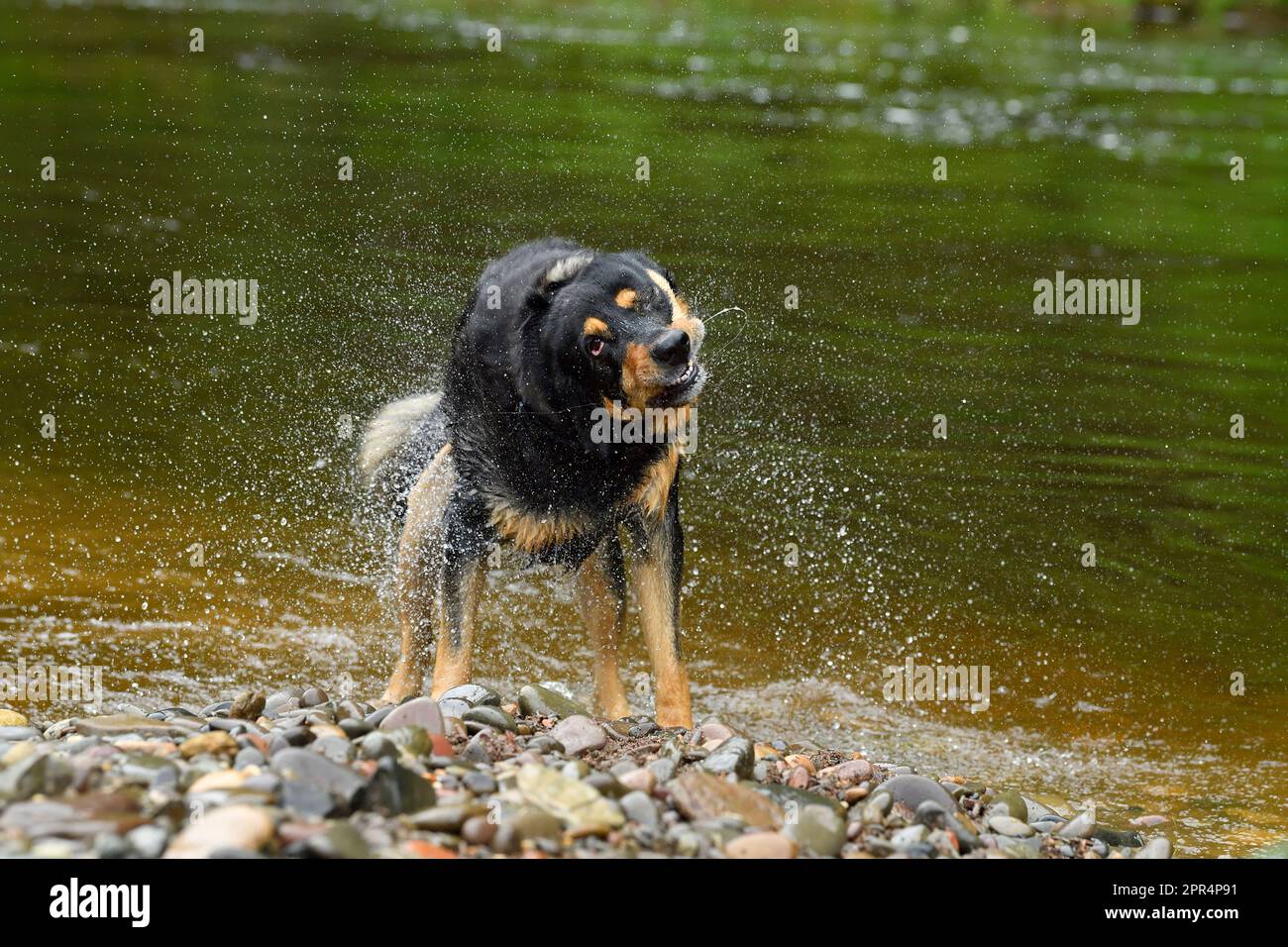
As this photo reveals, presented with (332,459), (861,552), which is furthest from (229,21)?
(861,552)

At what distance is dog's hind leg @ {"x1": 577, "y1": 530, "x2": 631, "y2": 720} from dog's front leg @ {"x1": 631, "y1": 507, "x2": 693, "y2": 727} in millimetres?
412

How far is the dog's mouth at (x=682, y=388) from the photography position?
682 cm

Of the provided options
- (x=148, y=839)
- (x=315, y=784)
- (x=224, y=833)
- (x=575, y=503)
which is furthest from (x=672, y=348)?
(x=148, y=839)

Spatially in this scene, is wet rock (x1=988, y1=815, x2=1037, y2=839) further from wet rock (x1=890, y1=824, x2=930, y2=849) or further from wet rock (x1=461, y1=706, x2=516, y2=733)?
wet rock (x1=461, y1=706, x2=516, y2=733)

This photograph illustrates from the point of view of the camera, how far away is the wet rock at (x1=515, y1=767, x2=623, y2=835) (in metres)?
5.09

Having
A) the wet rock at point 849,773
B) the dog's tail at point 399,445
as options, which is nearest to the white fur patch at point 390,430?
the dog's tail at point 399,445

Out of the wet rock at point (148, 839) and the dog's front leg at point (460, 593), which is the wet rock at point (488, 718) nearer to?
the dog's front leg at point (460, 593)

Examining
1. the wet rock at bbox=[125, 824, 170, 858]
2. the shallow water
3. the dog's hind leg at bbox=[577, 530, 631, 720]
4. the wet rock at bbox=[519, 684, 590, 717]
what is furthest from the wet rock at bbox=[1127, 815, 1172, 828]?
the wet rock at bbox=[125, 824, 170, 858]

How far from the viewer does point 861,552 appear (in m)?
10.3

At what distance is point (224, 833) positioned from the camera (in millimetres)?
4496

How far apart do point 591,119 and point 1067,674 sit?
54.2 feet

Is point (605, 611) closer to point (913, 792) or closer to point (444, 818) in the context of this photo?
point (913, 792)

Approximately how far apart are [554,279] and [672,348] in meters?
0.76

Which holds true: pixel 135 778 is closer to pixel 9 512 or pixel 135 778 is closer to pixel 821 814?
pixel 821 814
